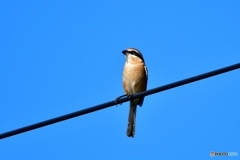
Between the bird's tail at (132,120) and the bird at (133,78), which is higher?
the bird at (133,78)

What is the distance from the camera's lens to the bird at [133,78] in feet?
31.8

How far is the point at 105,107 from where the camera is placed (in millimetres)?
6512

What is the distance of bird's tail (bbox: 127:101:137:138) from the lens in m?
9.68

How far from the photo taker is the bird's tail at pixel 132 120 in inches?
381

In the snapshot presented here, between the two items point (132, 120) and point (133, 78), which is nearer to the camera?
point (133, 78)

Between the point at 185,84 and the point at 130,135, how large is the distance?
12.5ft

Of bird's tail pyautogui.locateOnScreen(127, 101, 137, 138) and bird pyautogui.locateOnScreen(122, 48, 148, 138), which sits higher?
bird pyautogui.locateOnScreen(122, 48, 148, 138)

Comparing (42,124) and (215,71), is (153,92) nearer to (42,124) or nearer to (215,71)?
(215,71)

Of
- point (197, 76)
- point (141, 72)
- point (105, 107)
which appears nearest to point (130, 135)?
point (141, 72)

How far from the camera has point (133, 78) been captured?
31.8 feet

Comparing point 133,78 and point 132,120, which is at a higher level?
point 133,78

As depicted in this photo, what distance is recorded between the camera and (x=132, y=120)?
387 inches

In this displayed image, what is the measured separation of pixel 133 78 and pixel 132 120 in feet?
2.51

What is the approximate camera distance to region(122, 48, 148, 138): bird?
31.8 feet
